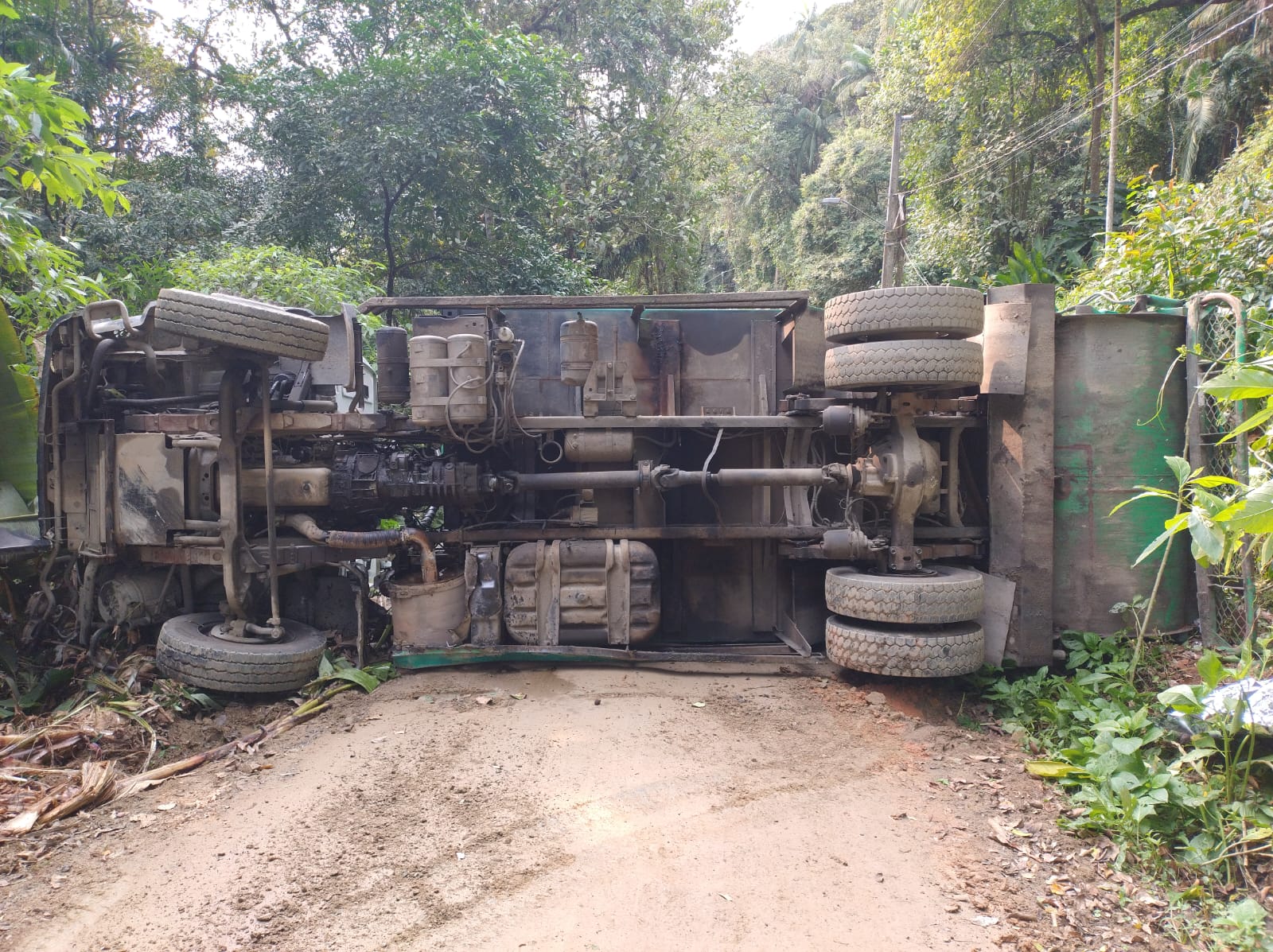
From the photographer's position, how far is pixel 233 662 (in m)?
4.62

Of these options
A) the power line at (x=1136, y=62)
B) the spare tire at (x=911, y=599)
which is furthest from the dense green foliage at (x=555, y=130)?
the spare tire at (x=911, y=599)

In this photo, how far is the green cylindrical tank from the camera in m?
4.87

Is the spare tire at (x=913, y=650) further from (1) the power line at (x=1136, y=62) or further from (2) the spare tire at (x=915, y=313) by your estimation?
(1) the power line at (x=1136, y=62)

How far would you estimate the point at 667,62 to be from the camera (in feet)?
60.8

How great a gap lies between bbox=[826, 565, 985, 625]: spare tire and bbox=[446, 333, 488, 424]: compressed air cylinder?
2.31 meters

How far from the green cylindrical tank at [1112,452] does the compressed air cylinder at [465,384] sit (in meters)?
3.38

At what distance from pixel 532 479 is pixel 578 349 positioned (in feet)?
2.86

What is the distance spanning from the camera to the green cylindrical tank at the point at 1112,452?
4867 mm

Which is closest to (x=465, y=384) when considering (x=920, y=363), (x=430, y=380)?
(x=430, y=380)

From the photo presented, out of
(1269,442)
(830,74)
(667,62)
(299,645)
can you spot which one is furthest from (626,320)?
(830,74)

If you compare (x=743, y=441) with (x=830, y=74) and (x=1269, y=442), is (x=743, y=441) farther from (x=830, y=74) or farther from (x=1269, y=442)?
(x=830, y=74)

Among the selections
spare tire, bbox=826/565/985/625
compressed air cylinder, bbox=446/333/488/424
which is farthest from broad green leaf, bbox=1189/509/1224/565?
compressed air cylinder, bbox=446/333/488/424

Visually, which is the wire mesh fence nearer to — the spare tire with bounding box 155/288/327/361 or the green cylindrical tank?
the green cylindrical tank

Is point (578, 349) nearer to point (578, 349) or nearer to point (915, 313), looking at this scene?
point (578, 349)
